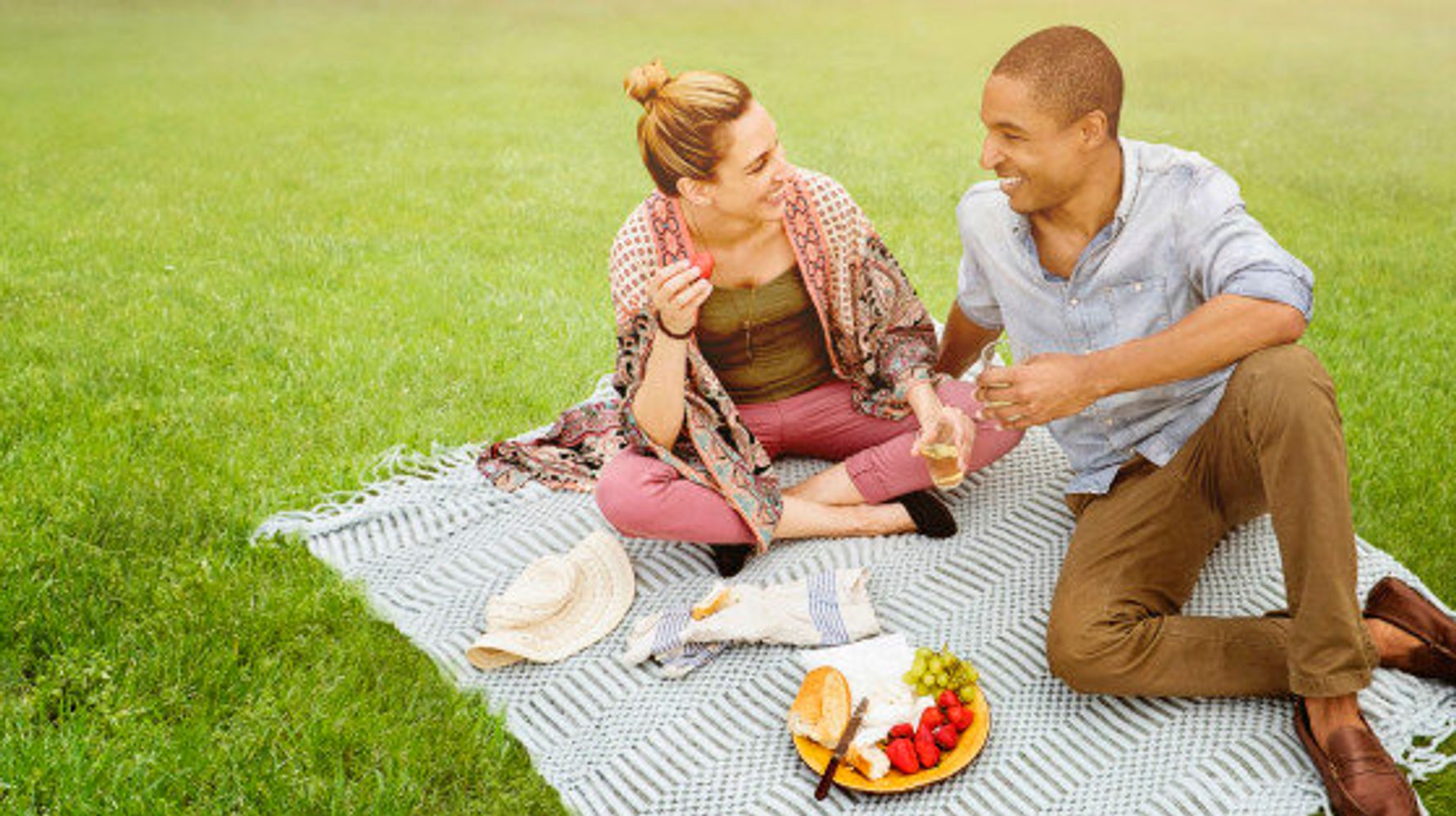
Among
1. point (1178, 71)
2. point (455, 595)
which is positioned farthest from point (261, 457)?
point (1178, 71)

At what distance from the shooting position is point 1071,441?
413cm

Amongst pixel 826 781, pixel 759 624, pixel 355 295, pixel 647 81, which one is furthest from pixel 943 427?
pixel 355 295

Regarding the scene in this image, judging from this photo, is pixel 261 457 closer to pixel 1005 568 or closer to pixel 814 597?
pixel 814 597

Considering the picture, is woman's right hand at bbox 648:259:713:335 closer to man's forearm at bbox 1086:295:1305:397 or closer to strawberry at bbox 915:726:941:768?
man's forearm at bbox 1086:295:1305:397

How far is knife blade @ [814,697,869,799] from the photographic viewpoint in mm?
3365

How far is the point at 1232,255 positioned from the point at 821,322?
147cm

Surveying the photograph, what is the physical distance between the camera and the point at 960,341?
453cm

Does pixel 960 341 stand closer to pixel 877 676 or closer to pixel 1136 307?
pixel 1136 307

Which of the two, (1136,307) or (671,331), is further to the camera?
(671,331)

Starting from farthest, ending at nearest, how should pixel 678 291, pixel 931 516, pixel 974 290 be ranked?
pixel 931 516 → pixel 974 290 → pixel 678 291

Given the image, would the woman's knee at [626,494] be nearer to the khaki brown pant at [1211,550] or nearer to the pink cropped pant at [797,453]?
the pink cropped pant at [797,453]

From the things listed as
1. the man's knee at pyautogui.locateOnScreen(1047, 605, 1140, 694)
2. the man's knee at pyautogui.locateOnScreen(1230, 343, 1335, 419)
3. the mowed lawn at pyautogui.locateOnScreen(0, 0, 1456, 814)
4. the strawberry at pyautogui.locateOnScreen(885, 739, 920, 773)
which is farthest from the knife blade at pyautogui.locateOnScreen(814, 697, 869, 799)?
the man's knee at pyautogui.locateOnScreen(1230, 343, 1335, 419)

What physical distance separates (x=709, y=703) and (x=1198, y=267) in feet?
6.15

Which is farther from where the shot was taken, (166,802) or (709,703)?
(709,703)
